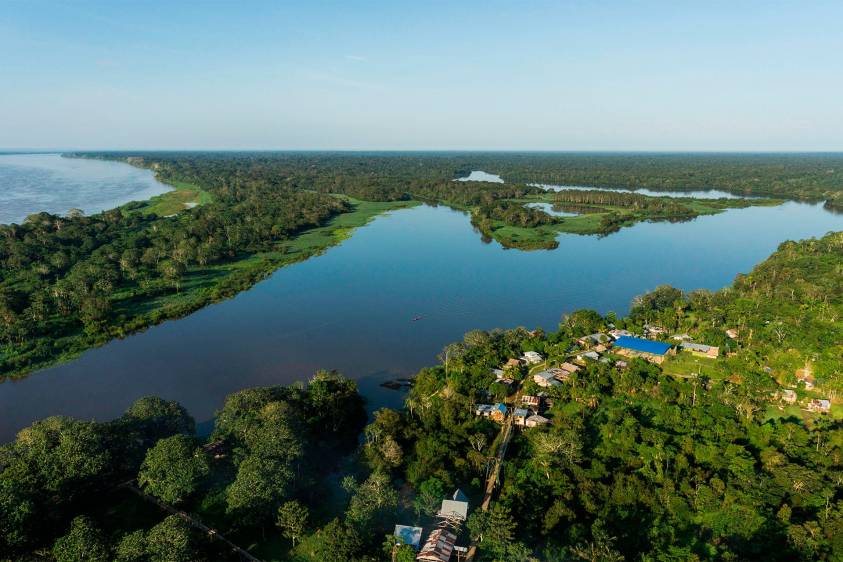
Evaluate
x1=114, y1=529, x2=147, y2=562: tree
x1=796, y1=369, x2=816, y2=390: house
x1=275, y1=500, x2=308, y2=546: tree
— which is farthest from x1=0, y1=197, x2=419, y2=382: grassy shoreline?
x1=796, y1=369, x2=816, y2=390: house

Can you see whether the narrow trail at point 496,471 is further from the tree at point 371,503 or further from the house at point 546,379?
the tree at point 371,503

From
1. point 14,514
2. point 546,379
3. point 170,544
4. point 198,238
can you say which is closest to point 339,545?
point 170,544

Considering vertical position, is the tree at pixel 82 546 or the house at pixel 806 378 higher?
the house at pixel 806 378

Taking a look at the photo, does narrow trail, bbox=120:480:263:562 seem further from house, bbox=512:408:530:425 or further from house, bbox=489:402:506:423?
house, bbox=512:408:530:425

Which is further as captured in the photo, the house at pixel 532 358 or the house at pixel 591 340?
the house at pixel 591 340

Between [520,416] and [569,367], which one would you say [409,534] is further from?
[569,367]

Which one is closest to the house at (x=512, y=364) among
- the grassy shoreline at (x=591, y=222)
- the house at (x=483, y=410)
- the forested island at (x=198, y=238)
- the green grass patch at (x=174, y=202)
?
the house at (x=483, y=410)
